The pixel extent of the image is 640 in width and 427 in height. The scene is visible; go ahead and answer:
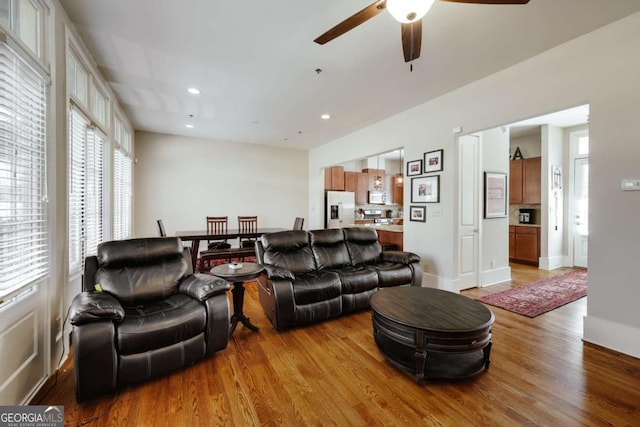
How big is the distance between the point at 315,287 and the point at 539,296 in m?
3.32

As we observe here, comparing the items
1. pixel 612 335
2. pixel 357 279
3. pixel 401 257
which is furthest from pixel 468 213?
pixel 357 279

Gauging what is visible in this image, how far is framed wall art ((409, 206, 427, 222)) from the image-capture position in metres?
4.23

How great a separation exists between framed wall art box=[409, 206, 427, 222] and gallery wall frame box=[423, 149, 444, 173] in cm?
60

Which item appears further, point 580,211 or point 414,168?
point 580,211

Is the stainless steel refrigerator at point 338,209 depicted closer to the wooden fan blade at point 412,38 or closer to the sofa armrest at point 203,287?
the sofa armrest at point 203,287

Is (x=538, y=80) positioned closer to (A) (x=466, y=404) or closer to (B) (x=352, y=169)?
(A) (x=466, y=404)

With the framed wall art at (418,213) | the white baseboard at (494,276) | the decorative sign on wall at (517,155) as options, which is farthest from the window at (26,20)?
the decorative sign on wall at (517,155)

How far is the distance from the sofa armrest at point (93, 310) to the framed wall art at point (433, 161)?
4.06m

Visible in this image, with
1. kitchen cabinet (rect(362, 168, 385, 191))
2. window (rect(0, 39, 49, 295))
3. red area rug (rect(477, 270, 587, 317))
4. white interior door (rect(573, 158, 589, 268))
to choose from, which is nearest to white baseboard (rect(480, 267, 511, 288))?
red area rug (rect(477, 270, 587, 317))

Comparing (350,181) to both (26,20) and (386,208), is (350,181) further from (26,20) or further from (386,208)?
(26,20)

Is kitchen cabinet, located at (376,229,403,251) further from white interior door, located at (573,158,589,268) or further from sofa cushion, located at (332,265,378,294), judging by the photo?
white interior door, located at (573,158,589,268)

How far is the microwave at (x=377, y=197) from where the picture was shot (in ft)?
27.1

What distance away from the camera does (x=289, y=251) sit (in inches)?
134

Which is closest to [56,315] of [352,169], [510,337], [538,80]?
[510,337]
